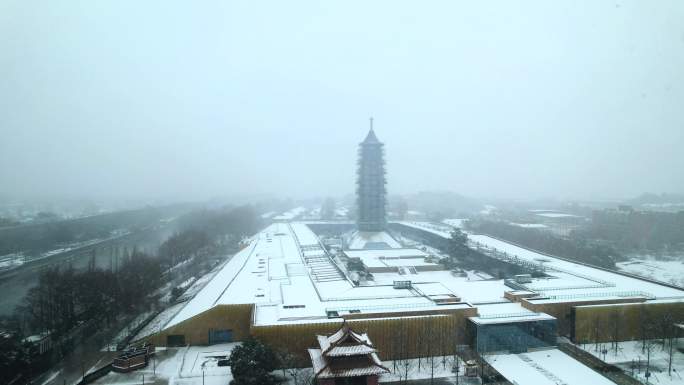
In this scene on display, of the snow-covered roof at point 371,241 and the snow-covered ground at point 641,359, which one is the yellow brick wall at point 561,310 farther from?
the snow-covered roof at point 371,241

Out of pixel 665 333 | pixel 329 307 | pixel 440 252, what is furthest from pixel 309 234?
pixel 665 333

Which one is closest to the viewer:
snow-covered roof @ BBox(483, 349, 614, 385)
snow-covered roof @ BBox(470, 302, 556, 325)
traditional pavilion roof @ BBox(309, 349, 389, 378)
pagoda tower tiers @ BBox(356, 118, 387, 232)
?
traditional pavilion roof @ BBox(309, 349, 389, 378)

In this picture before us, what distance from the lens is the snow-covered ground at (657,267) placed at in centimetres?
2994

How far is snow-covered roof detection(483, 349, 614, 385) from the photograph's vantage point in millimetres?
13742

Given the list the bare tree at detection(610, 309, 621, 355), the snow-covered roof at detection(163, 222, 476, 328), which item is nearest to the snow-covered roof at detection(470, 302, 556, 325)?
the snow-covered roof at detection(163, 222, 476, 328)

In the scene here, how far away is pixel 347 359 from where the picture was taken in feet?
41.0

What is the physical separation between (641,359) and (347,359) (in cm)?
1081

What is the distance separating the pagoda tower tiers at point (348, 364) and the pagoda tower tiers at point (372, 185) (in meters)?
31.8

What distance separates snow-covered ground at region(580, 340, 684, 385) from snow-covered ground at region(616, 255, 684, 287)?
14.6 m

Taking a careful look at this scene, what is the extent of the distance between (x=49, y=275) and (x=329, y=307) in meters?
13.5

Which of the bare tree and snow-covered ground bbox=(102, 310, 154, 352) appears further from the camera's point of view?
the bare tree

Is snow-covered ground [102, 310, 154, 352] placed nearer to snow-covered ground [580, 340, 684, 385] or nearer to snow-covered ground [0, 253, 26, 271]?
snow-covered ground [0, 253, 26, 271]

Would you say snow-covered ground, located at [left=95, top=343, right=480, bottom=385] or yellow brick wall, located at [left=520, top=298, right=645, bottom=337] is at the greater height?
yellow brick wall, located at [left=520, top=298, right=645, bottom=337]

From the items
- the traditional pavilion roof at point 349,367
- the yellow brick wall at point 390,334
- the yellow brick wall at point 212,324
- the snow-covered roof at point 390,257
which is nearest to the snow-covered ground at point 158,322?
the yellow brick wall at point 212,324
